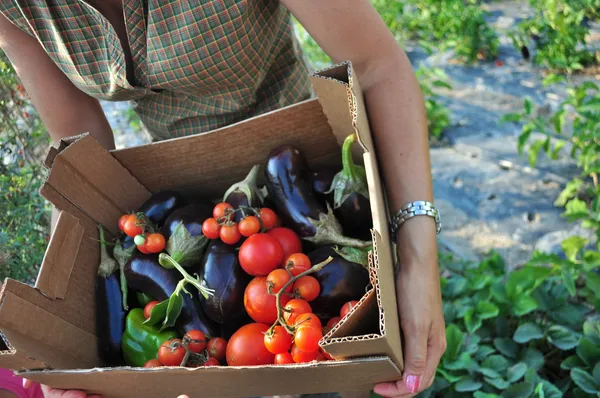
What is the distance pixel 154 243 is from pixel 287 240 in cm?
34

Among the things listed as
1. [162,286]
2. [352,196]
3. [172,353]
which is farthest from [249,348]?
[352,196]

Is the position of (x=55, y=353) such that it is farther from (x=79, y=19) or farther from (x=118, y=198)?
(x=79, y=19)

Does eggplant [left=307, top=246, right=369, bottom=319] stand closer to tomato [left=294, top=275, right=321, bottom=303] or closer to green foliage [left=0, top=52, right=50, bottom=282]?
tomato [left=294, top=275, right=321, bottom=303]

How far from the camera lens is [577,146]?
2.39 metres

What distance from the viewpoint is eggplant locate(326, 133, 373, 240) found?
1.27 m

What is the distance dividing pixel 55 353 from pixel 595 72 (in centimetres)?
316

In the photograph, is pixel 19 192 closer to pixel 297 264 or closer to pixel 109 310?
pixel 109 310

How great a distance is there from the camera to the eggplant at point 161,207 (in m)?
1.43

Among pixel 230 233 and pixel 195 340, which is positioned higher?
pixel 230 233

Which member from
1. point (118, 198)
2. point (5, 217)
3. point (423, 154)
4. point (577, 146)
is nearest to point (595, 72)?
point (577, 146)

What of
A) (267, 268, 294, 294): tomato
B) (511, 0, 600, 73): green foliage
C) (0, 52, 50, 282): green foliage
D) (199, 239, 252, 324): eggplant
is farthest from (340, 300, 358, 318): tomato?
(511, 0, 600, 73): green foliage

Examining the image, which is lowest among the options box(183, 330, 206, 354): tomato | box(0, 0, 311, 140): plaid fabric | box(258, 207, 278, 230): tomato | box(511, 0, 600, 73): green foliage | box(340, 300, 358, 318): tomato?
box(511, 0, 600, 73): green foliage

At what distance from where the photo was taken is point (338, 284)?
119 centimetres

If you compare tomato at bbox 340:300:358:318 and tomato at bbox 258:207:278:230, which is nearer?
tomato at bbox 340:300:358:318
